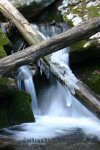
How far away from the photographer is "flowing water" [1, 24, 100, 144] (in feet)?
22.2

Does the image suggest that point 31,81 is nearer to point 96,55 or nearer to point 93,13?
point 96,55

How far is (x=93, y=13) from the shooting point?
8875mm

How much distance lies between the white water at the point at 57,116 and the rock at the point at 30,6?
89cm

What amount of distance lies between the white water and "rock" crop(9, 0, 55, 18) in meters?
0.89

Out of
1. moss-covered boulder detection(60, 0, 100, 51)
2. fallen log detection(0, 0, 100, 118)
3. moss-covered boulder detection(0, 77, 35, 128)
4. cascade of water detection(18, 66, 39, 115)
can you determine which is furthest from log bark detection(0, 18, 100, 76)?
moss-covered boulder detection(60, 0, 100, 51)

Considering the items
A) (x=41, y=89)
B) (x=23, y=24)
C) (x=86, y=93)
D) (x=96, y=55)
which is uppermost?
(x=23, y=24)

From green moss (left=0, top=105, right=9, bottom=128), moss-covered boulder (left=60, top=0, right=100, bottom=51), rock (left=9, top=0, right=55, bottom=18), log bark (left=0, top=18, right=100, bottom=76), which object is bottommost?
green moss (left=0, top=105, right=9, bottom=128)

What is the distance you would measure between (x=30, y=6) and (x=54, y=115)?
9.26ft

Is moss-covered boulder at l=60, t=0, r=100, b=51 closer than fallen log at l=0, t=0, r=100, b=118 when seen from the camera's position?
No

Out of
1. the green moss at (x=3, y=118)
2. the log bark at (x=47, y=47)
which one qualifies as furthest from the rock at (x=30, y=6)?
the log bark at (x=47, y=47)

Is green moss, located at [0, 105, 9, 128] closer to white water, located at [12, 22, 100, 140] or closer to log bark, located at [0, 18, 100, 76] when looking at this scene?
white water, located at [12, 22, 100, 140]

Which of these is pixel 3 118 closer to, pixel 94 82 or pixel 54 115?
pixel 54 115

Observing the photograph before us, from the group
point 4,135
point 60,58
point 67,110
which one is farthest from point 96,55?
point 4,135

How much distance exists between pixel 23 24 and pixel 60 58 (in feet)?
3.53
